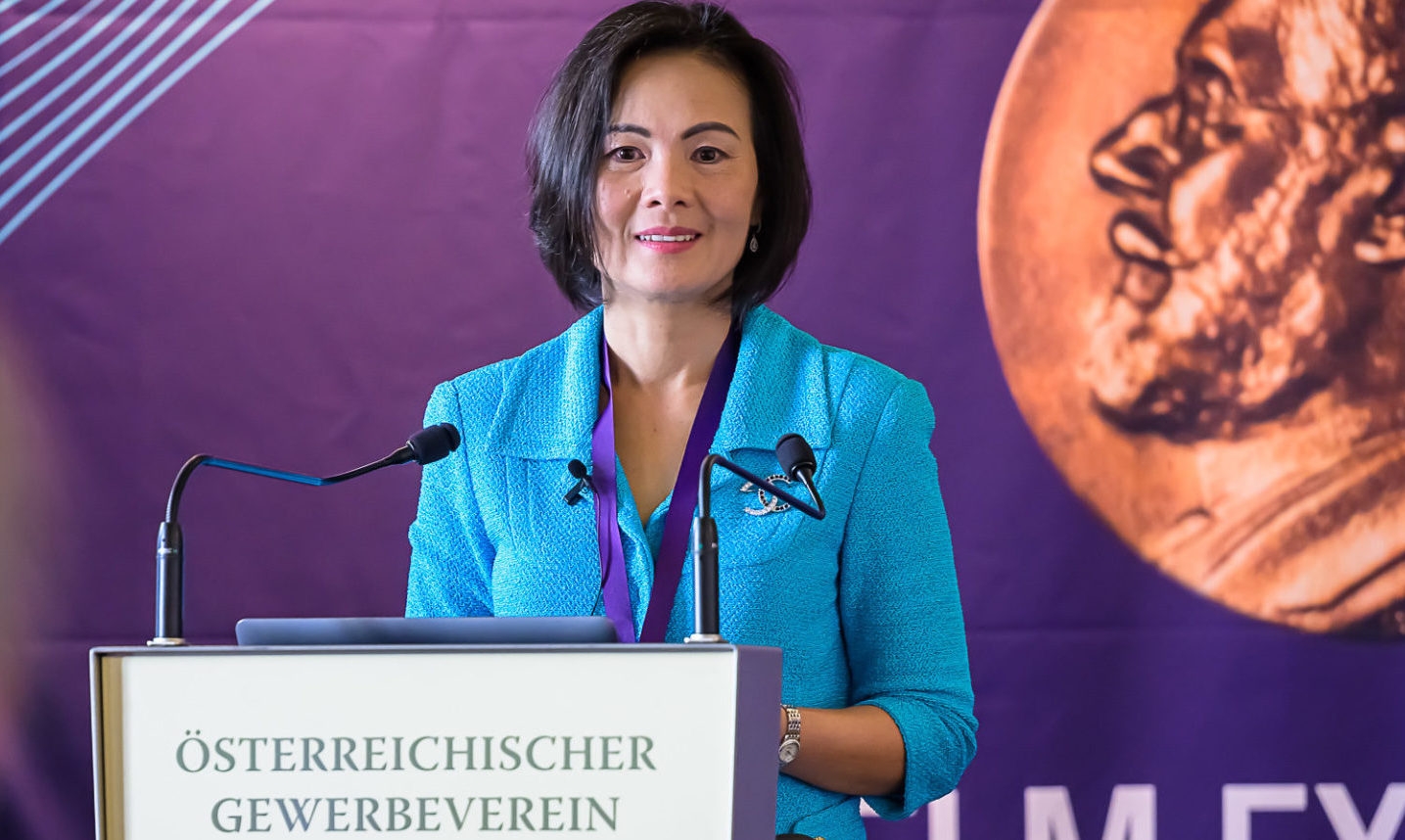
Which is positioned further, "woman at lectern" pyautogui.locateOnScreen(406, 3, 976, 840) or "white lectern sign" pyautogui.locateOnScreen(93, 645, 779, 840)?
"woman at lectern" pyautogui.locateOnScreen(406, 3, 976, 840)

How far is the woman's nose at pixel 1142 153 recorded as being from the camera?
2.77 m

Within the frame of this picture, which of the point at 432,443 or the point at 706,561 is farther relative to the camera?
the point at 432,443

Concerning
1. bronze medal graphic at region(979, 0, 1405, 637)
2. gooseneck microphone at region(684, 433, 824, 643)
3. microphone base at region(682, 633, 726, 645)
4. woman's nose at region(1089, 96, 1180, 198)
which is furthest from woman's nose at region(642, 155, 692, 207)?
woman's nose at region(1089, 96, 1180, 198)

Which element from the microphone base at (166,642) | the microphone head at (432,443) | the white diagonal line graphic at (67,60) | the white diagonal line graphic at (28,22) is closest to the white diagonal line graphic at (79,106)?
the white diagonal line graphic at (67,60)

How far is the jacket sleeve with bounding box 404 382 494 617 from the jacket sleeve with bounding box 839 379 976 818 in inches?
18.5

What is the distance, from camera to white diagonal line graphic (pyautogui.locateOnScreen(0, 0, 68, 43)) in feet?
9.37

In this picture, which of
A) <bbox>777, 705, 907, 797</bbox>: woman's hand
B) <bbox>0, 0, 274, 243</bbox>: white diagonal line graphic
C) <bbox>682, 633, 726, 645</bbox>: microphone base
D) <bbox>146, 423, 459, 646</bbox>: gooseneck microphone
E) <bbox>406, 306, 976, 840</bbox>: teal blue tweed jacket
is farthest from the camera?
<bbox>0, 0, 274, 243</bbox>: white diagonal line graphic

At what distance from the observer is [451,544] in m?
1.91

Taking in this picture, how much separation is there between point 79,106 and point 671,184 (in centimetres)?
157

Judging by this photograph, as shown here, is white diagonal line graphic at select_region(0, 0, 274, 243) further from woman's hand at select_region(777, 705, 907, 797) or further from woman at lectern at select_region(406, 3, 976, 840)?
woman's hand at select_region(777, 705, 907, 797)

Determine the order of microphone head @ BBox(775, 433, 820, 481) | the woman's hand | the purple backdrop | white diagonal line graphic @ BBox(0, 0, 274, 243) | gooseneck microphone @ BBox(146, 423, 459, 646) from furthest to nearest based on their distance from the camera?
white diagonal line graphic @ BBox(0, 0, 274, 243), the purple backdrop, the woman's hand, microphone head @ BBox(775, 433, 820, 481), gooseneck microphone @ BBox(146, 423, 459, 646)

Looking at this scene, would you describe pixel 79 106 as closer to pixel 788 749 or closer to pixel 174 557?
pixel 174 557

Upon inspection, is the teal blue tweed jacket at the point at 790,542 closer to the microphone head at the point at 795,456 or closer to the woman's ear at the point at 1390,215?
the microphone head at the point at 795,456

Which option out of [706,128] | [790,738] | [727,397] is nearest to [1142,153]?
[706,128]
